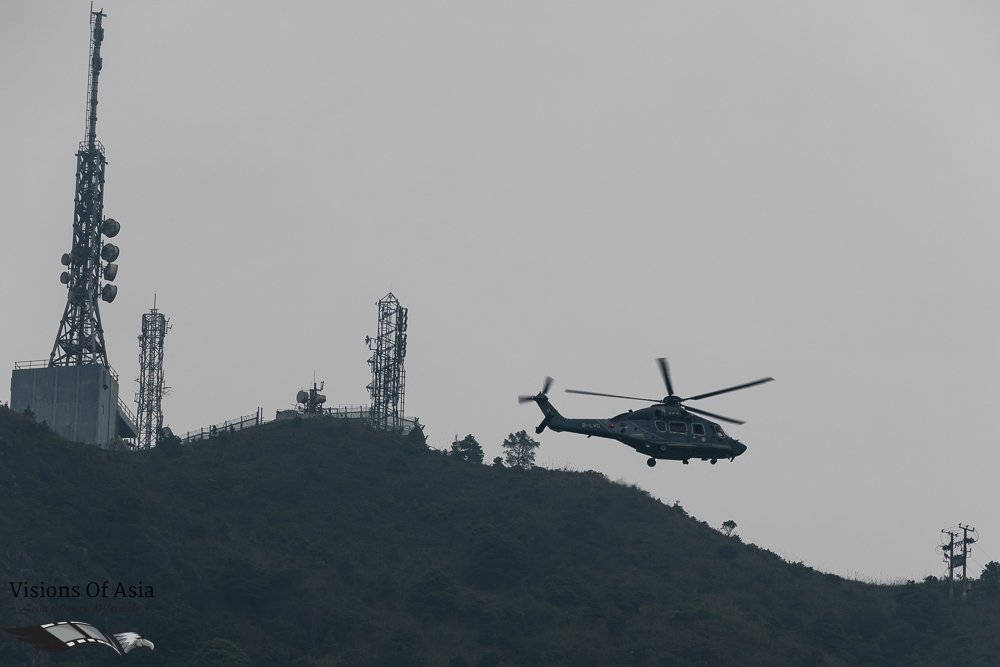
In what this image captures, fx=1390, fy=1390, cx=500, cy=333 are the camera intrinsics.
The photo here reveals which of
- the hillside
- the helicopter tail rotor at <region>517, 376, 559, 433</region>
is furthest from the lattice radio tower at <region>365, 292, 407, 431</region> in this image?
the helicopter tail rotor at <region>517, 376, 559, 433</region>

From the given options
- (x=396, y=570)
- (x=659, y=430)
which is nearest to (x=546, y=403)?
(x=659, y=430)

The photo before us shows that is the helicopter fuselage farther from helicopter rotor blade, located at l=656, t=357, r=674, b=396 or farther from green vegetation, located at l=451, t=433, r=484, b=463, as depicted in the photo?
green vegetation, located at l=451, t=433, r=484, b=463

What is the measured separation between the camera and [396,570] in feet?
382

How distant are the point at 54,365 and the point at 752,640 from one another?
5920 cm

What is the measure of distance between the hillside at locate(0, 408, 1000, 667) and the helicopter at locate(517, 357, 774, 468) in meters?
40.5

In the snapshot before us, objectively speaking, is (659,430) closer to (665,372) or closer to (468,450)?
(665,372)

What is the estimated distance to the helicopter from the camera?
61.4 m

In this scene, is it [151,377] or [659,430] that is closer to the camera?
[659,430]

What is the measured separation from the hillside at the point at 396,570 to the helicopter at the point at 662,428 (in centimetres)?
4051

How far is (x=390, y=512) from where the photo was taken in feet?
417

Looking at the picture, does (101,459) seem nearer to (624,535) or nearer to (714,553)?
(624,535)

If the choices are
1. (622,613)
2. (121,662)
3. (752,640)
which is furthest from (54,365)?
(752,640)

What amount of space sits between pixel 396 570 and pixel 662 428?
59.1 metres

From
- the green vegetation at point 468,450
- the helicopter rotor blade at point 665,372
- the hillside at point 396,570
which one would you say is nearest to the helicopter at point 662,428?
the helicopter rotor blade at point 665,372
